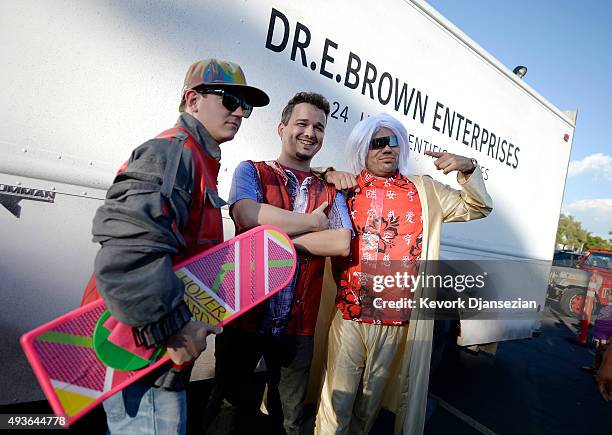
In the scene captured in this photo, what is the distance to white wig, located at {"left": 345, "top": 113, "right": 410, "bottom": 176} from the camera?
7.18ft

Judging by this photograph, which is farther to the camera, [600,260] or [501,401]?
[600,260]

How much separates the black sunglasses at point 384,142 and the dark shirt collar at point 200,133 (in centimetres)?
119

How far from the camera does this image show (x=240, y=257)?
125cm

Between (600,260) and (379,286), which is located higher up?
(600,260)

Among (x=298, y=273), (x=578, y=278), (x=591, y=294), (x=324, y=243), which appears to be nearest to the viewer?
(x=324, y=243)

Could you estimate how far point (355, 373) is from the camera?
2.00m

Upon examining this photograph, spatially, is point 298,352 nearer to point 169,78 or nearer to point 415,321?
point 415,321

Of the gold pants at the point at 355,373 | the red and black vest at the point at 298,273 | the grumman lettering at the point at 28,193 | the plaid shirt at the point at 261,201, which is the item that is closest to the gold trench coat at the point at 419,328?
the gold pants at the point at 355,373

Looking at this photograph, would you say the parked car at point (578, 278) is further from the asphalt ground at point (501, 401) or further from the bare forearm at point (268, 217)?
the bare forearm at point (268, 217)

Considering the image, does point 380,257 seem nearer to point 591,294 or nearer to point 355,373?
point 355,373

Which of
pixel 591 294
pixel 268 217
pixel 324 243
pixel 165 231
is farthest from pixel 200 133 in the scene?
pixel 591 294

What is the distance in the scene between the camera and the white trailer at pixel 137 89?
1.55 meters

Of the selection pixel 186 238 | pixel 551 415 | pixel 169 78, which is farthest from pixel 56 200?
pixel 551 415

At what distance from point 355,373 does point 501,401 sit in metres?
2.69
